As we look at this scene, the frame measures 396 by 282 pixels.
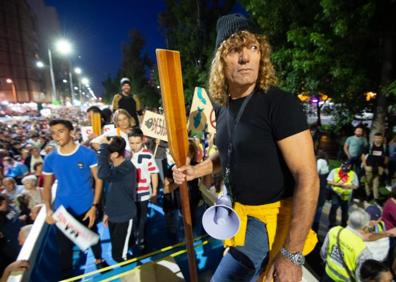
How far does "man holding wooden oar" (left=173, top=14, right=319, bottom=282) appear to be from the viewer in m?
1.30

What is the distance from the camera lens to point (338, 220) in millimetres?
6047

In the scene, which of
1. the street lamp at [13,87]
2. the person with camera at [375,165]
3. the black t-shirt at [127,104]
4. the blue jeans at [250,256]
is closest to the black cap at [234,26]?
the blue jeans at [250,256]

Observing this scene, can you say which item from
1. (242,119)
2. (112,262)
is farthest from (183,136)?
(112,262)

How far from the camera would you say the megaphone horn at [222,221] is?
1.55m

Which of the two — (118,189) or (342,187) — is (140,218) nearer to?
(118,189)

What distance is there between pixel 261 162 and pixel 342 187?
4.96 m

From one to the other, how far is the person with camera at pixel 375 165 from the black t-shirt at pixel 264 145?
23.5 feet

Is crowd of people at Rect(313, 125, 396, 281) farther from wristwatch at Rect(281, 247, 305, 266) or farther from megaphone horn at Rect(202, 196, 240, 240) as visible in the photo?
megaphone horn at Rect(202, 196, 240, 240)

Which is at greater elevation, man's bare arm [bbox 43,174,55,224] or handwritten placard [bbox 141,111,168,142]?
handwritten placard [bbox 141,111,168,142]

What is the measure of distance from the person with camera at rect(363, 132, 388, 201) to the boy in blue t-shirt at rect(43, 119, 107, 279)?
7.13 m

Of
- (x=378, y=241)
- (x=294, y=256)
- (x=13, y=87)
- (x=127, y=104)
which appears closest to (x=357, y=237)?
(x=378, y=241)

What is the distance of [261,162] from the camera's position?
1435 millimetres

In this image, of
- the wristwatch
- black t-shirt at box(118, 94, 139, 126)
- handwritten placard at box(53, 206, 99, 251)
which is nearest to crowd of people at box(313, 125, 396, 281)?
the wristwatch

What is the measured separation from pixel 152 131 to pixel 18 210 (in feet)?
10.6
